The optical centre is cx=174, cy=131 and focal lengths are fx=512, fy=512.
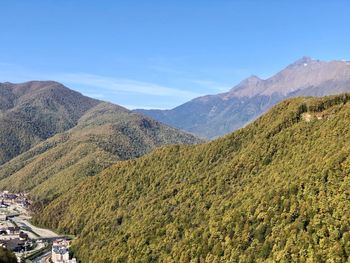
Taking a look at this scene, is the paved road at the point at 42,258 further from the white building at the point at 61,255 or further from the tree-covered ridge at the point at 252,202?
the tree-covered ridge at the point at 252,202

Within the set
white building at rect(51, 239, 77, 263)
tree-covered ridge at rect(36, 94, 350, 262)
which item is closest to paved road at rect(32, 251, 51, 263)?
white building at rect(51, 239, 77, 263)

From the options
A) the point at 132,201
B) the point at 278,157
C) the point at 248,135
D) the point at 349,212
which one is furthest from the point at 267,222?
the point at 132,201

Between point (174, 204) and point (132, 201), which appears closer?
point (174, 204)

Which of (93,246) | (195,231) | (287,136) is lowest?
(93,246)

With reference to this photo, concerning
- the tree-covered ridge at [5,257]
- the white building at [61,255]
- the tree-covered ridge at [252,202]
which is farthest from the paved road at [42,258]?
the tree-covered ridge at [5,257]

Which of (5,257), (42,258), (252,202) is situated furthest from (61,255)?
(252,202)

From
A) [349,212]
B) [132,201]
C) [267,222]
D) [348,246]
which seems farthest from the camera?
[132,201]

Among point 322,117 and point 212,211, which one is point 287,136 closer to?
point 322,117

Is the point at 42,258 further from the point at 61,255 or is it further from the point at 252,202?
the point at 252,202

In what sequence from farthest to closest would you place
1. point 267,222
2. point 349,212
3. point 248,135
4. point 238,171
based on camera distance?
point 248,135, point 238,171, point 267,222, point 349,212
